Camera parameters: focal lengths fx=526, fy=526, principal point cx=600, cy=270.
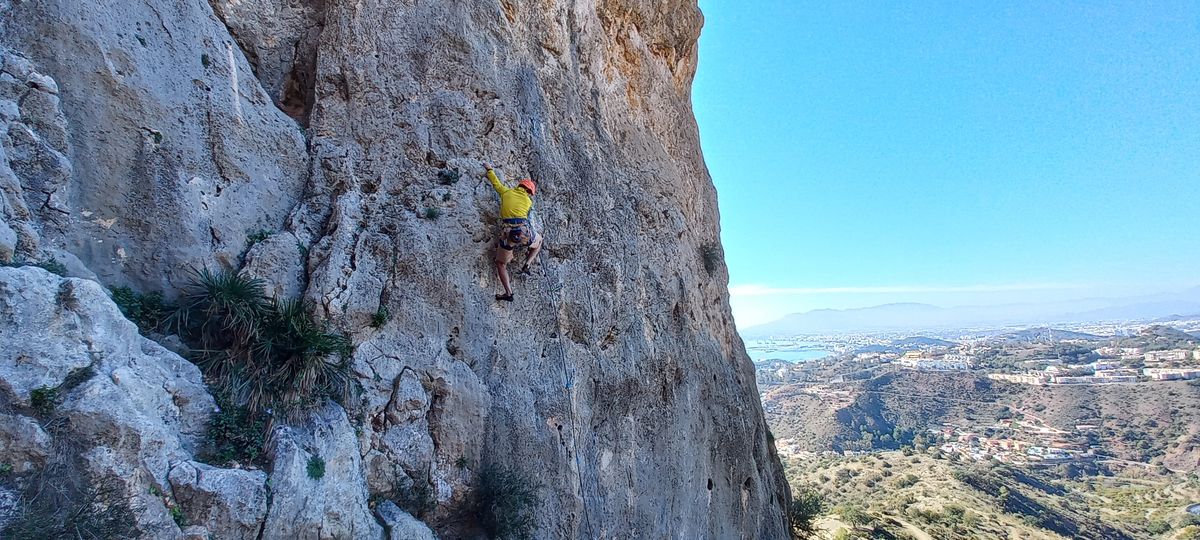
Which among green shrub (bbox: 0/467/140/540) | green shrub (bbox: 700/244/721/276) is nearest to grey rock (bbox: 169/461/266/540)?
green shrub (bbox: 0/467/140/540)

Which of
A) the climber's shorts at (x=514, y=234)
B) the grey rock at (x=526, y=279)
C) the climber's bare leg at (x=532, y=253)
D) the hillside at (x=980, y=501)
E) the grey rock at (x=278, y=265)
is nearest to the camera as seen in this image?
the grey rock at (x=278, y=265)

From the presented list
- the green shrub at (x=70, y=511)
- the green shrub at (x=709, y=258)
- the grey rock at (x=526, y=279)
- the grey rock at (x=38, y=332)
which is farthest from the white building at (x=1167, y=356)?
the grey rock at (x=38, y=332)

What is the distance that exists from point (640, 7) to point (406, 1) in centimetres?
657

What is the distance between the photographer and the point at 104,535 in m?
3.70

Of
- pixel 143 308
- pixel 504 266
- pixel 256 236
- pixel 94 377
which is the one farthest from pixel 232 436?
pixel 504 266

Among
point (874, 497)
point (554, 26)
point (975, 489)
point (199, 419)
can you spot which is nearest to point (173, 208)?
point (199, 419)

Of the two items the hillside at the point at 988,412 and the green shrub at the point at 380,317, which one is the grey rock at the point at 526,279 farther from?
the hillside at the point at 988,412

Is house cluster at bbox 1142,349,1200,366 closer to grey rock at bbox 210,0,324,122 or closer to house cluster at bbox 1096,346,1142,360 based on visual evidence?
house cluster at bbox 1096,346,1142,360

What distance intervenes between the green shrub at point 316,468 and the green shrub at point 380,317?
74.3 inches

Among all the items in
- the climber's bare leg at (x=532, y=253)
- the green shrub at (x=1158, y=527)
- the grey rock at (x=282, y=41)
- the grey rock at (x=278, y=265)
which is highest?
the grey rock at (x=282, y=41)

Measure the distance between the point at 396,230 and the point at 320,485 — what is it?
11.5 feet

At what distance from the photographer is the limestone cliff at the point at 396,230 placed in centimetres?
539

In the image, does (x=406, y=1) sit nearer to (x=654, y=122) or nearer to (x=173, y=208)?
(x=173, y=208)

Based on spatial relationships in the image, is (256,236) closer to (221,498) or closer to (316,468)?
(316,468)
